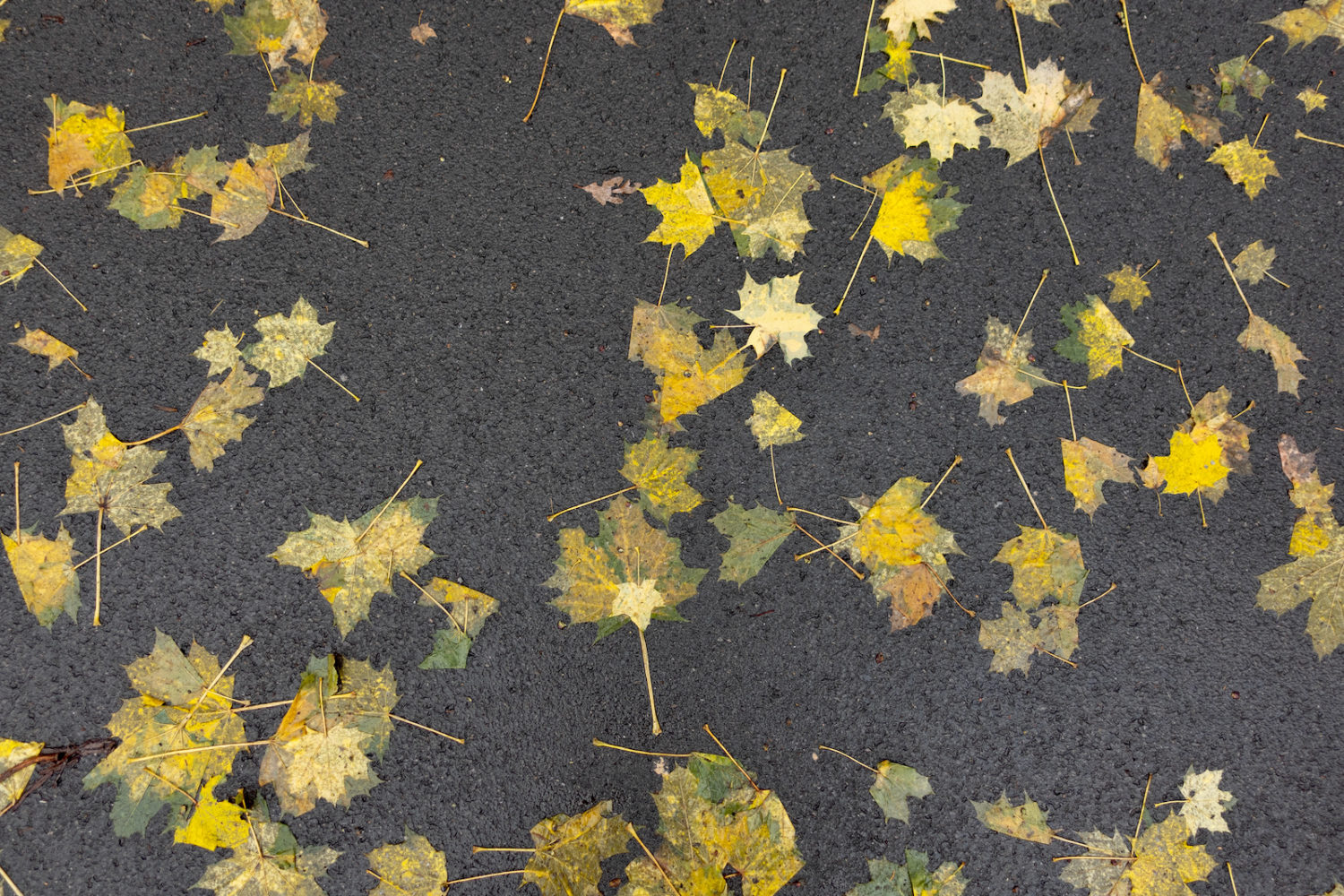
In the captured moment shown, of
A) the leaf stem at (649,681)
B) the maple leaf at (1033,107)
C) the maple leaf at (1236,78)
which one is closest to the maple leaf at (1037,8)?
the maple leaf at (1033,107)

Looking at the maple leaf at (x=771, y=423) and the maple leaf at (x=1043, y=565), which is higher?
the maple leaf at (x=771, y=423)

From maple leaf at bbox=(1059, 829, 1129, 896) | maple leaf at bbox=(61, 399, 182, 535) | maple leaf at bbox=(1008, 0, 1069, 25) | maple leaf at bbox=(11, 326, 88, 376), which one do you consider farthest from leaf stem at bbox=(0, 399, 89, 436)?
maple leaf at bbox=(1059, 829, 1129, 896)

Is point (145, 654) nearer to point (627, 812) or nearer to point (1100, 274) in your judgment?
point (627, 812)

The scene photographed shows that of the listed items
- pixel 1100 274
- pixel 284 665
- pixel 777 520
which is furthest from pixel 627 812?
pixel 1100 274

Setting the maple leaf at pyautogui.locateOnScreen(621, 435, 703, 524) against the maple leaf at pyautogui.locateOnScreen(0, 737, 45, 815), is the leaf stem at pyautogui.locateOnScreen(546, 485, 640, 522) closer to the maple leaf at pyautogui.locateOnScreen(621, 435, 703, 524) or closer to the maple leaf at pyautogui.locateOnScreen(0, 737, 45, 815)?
the maple leaf at pyautogui.locateOnScreen(621, 435, 703, 524)

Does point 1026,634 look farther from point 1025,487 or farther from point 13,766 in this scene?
point 13,766

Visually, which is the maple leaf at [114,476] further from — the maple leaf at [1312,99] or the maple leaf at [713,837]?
the maple leaf at [1312,99]
